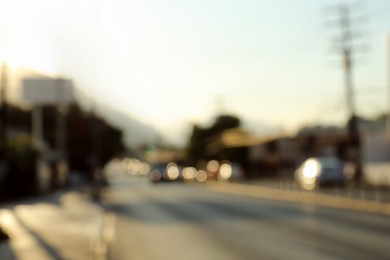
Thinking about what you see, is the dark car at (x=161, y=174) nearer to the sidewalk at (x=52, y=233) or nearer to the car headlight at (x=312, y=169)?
the car headlight at (x=312, y=169)

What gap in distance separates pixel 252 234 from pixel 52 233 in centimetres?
532

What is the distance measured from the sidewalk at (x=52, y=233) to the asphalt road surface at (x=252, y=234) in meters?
0.70

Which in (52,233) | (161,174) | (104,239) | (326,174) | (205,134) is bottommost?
(104,239)

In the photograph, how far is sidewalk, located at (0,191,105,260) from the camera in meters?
17.5

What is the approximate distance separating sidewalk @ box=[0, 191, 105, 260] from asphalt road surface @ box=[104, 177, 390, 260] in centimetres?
70

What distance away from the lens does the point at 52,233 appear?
23.2 meters

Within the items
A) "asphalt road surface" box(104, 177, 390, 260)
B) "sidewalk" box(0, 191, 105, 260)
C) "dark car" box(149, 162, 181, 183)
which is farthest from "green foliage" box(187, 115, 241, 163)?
"asphalt road surface" box(104, 177, 390, 260)

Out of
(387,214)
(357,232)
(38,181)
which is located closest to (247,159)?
(38,181)

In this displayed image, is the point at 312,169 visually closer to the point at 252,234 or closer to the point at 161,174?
the point at 252,234

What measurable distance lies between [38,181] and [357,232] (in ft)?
129

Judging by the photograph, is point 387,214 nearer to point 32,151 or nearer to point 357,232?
point 357,232

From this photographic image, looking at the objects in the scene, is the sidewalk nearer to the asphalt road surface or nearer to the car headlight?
the asphalt road surface

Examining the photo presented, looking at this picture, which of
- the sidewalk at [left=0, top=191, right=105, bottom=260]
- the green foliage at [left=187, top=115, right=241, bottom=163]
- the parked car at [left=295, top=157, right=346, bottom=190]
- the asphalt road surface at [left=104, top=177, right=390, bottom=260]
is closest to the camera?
the asphalt road surface at [left=104, top=177, right=390, bottom=260]

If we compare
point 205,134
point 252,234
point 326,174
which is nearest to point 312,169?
point 326,174
